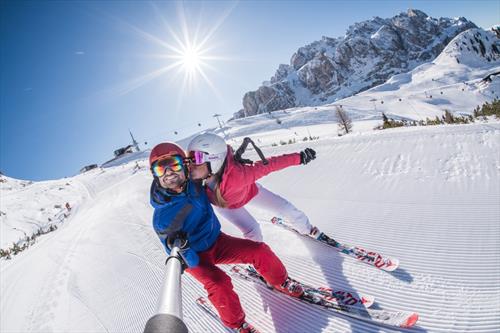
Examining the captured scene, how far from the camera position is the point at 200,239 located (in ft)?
9.46

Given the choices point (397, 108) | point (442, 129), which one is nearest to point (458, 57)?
point (397, 108)

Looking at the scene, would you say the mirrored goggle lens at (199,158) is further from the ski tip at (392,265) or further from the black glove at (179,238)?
the ski tip at (392,265)

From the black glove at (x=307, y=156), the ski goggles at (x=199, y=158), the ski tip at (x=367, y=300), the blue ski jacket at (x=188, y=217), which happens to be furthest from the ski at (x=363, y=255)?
the ski goggles at (x=199, y=158)

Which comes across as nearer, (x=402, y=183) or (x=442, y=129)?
(x=402, y=183)

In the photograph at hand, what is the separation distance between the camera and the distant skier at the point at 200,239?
2627 mm

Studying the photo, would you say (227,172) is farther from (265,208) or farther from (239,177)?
(265,208)

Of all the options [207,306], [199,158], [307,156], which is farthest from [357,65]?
[207,306]

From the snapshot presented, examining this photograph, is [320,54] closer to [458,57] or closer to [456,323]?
[458,57]

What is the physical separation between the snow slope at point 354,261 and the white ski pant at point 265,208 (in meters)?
Result: 0.41

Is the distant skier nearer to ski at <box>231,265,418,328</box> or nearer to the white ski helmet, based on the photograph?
ski at <box>231,265,418,328</box>

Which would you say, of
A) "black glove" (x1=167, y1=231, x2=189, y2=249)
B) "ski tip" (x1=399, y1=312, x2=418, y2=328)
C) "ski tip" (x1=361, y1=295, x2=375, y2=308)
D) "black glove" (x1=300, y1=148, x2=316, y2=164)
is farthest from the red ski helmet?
"ski tip" (x1=399, y1=312, x2=418, y2=328)

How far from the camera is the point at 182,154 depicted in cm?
294

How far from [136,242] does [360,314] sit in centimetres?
474

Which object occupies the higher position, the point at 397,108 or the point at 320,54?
the point at 320,54
